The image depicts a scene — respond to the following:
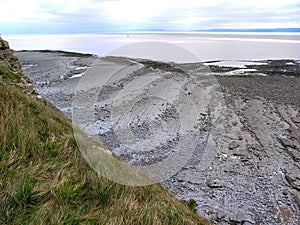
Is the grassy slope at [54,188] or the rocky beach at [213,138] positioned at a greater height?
the grassy slope at [54,188]

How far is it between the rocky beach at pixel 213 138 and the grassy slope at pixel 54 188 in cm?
346

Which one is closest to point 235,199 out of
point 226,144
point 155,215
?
point 226,144

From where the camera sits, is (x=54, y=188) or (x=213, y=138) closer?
(x=54, y=188)

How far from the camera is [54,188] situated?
2.97 meters

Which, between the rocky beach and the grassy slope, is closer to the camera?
the grassy slope

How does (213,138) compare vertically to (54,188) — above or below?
below

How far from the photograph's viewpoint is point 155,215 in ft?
10.0

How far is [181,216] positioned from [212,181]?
15.1 feet

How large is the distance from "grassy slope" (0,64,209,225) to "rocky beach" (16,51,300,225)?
346 cm

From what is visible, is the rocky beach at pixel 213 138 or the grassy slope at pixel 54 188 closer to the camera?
the grassy slope at pixel 54 188

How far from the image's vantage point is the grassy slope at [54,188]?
2686mm

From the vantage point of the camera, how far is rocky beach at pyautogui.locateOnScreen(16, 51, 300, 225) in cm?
688

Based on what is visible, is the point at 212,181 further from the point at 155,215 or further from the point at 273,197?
the point at 155,215

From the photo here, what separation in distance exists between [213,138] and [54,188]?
856 centimetres
